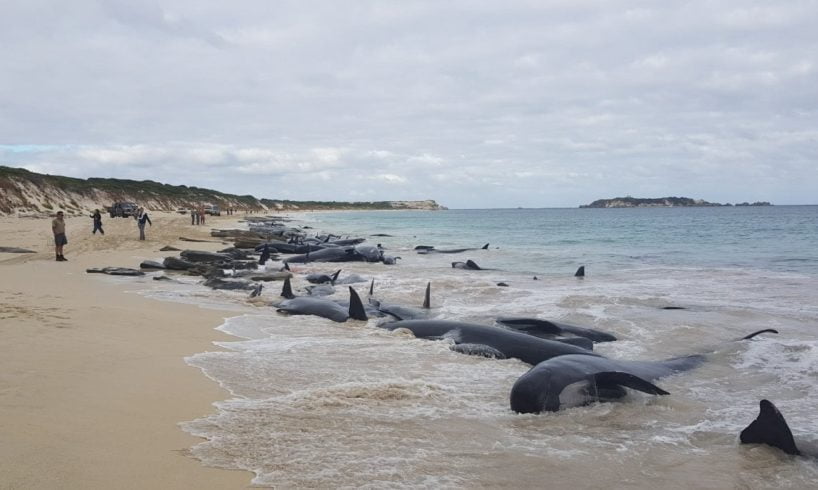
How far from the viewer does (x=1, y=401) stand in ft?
15.8

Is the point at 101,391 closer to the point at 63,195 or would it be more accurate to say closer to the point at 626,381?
the point at 626,381

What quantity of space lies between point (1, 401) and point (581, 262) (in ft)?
76.6

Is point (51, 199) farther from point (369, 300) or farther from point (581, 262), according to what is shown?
point (369, 300)

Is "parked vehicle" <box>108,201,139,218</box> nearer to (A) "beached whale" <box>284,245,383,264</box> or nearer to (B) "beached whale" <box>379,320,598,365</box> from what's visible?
(A) "beached whale" <box>284,245,383,264</box>

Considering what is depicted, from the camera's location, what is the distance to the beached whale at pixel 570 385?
5668 mm

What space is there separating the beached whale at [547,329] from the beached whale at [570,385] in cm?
265

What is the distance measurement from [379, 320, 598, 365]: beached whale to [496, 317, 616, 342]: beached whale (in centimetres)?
84

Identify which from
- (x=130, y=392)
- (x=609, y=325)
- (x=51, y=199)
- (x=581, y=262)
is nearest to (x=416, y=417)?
(x=130, y=392)

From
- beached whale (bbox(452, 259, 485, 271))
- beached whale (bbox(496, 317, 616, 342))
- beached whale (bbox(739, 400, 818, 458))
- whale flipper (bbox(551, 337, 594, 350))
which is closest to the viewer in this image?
beached whale (bbox(739, 400, 818, 458))

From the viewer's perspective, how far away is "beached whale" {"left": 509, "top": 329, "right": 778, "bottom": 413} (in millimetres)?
5668

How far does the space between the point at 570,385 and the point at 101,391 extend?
4.32 meters

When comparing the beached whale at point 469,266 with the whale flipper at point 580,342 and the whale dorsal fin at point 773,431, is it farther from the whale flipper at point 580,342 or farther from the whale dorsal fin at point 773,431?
the whale dorsal fin at point 773,431

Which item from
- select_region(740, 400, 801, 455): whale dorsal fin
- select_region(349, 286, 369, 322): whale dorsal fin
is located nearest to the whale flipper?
select_region(349, 286, 369, 322): whale dorsal fin

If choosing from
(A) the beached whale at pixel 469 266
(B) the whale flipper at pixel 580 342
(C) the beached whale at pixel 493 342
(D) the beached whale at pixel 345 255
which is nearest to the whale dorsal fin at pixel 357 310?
(C) the beached whale at pixel 493 342
